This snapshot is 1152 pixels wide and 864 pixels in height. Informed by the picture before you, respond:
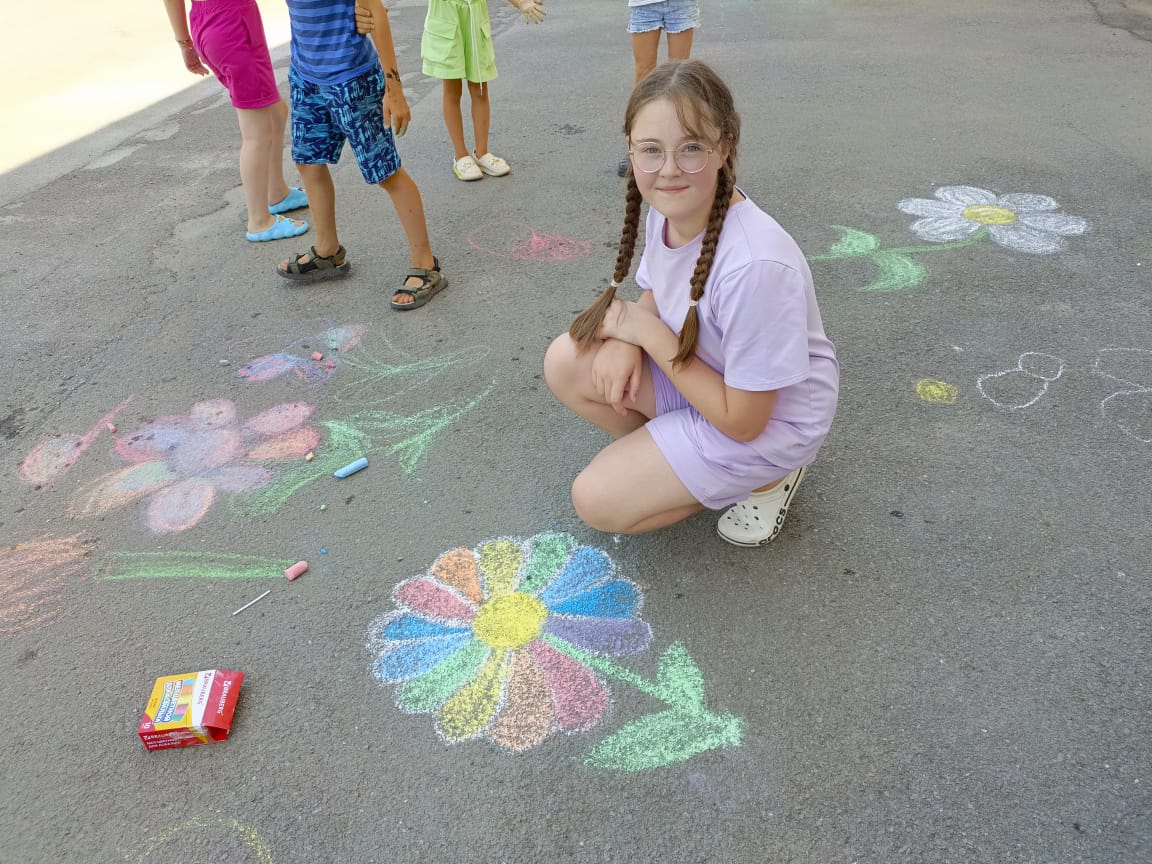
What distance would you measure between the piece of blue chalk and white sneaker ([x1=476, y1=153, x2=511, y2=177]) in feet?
8.03

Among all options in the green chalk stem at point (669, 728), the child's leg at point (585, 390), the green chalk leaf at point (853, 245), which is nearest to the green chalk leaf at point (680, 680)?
the green chalk stem at point (669, 728)

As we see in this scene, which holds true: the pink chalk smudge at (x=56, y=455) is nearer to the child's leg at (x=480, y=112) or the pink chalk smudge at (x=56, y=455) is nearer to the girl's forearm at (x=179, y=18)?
the girl's forearm at (x=179, y=18)

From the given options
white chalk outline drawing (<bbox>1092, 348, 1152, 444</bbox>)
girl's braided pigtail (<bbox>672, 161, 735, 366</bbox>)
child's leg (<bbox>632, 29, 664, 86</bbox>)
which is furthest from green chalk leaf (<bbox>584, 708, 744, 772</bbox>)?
child's leg (<bbox>632, 29, 664, 86</bbox>)

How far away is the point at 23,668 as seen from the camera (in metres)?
1.93

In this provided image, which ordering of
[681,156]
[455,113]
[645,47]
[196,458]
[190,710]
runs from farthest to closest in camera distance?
[455,113] < [645,47] < [196,458] < [190,710] < [681,156]

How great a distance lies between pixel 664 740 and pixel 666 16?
3531 mm

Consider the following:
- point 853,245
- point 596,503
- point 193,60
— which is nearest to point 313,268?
point 193,60

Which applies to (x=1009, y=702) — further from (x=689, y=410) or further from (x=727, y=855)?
(x=689, y=410)

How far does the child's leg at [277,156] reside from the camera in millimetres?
3723

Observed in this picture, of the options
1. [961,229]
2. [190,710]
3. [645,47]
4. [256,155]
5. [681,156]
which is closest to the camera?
[681,156]

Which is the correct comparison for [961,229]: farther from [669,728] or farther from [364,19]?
[669,728]

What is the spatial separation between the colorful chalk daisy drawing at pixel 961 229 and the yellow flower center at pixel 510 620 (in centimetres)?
200

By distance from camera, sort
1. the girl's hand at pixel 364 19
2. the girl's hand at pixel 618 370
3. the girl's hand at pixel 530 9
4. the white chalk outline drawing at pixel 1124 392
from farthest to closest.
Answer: the girl's hand at pixel 530 9
the girl's hand at pixel 364 19
the white chalk outline drawing at pixel 1124 392
the girl's hand at pixel 618 370

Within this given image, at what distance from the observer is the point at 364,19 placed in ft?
9.05
